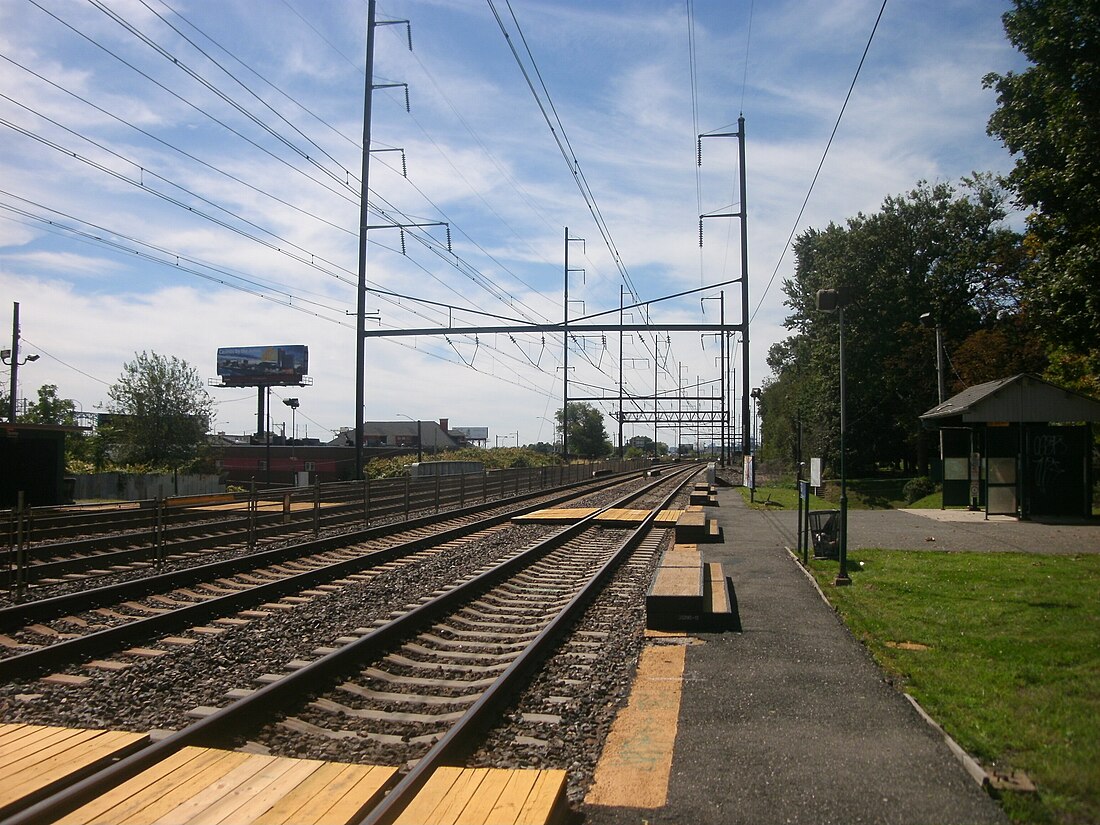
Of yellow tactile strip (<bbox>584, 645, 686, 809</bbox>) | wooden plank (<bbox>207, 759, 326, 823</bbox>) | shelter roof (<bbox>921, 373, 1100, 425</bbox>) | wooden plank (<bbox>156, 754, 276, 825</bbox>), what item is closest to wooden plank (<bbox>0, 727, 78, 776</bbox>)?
wooden plank (<bbox>156, 754, 276, 825</bbox>)

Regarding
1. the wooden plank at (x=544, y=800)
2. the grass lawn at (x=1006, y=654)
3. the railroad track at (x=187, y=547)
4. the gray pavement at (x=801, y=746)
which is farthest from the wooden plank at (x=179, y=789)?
the railroad track at (x=187, y=547)

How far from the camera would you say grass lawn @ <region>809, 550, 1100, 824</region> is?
4984mm

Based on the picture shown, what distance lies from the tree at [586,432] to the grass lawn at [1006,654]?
11277 cm

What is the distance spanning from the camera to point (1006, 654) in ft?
25.3

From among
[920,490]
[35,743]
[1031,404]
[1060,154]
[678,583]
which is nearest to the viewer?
[35,743]

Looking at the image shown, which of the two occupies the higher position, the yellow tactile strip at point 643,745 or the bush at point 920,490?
the bush at point 920,490

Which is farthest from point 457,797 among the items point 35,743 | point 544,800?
point 35,743

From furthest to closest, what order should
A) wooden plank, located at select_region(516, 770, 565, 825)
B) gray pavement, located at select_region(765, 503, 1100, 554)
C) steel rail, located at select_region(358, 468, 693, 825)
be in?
gray pavement, located at select_region(765, 503, 1100, 554) < steel rail, located at select_region(358, 468, 693, 825) < wooden plank, located at select_region(516, 770, 565, 825)

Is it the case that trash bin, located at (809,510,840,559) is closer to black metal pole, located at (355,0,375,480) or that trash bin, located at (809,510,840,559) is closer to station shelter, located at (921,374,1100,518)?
station shelter, located at (921,374,1100,518)

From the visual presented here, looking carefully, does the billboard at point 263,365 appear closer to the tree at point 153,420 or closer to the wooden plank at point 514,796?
the tree at point 153,420

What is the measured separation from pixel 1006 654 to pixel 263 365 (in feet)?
269

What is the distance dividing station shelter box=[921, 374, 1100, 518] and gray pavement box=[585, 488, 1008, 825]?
13894 millimetres

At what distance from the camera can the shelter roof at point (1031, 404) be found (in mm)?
20062

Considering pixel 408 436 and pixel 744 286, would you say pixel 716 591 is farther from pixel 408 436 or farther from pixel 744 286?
pixel 408 436
